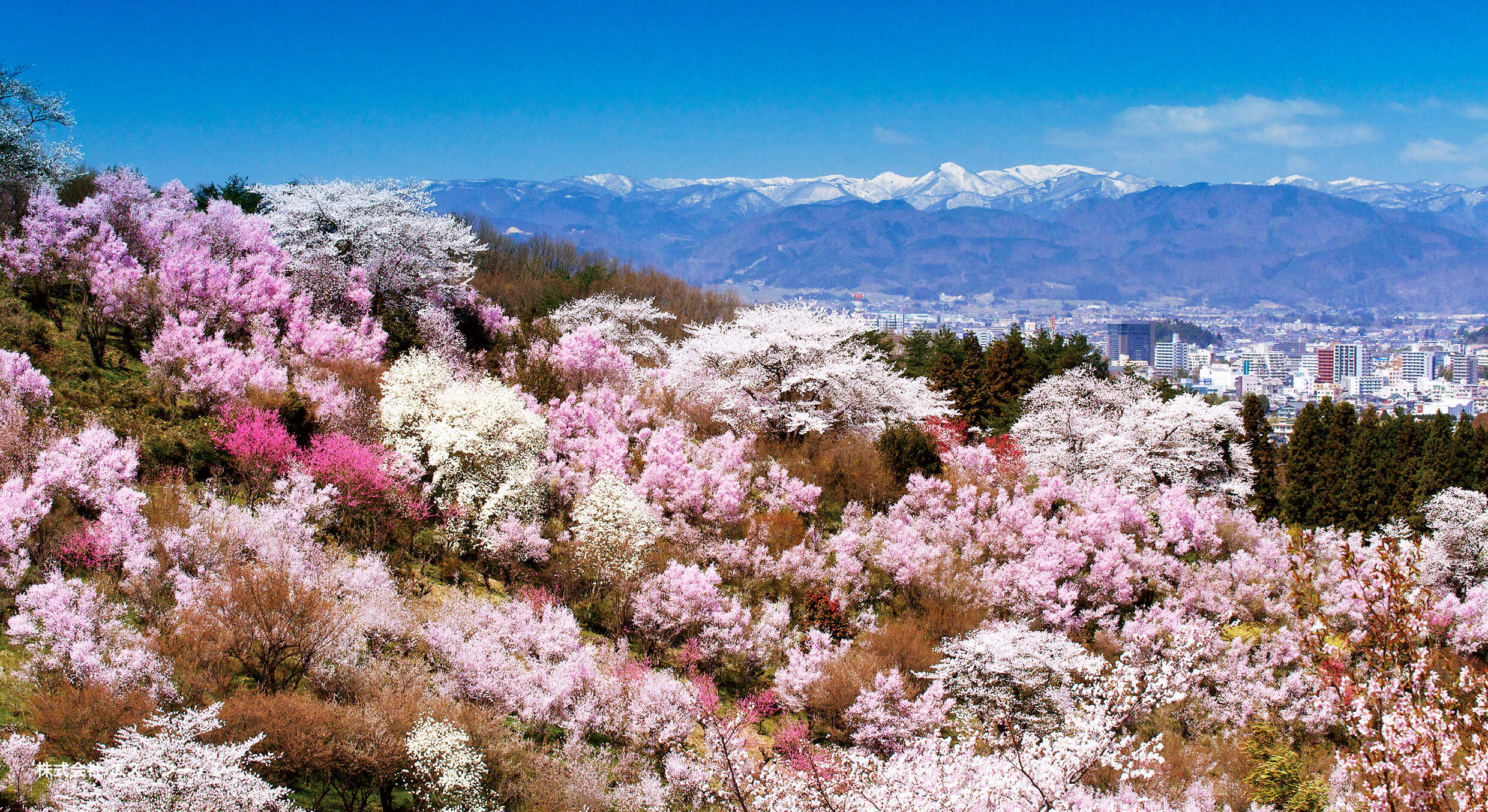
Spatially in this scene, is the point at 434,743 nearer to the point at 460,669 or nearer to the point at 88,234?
the point at 460,669

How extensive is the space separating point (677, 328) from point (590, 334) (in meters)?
21.9

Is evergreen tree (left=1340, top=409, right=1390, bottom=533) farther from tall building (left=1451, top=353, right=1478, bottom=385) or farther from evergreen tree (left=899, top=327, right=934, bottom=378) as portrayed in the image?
→ tall building (left=1451, top=353, right=1478, bottom=385)

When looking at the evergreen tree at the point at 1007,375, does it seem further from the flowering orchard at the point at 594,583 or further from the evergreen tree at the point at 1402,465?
the evergreen tree at the point at 1402,465

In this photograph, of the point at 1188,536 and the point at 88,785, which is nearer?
the point at 88,785

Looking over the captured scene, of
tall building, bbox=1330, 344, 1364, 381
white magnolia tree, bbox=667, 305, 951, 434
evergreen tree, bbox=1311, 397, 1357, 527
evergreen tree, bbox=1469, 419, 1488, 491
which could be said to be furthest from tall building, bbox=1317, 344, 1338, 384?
white magnolia tree, bbox=667, 305, 951, 434

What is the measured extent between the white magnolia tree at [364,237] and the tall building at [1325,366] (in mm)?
196789

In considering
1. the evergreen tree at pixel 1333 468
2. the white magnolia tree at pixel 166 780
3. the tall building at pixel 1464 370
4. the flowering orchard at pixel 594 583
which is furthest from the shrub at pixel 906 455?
the tall building at pixel 1464 370

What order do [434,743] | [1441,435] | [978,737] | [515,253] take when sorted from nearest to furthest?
1. [434,743]
2. [978,737]
3. [1441,435]
4. [515,253]

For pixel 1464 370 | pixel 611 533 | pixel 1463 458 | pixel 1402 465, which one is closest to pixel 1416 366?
pixel 1464 370

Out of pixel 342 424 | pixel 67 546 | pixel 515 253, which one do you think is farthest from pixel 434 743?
pixel 515 253

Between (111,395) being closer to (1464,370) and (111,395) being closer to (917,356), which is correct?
(917,356)

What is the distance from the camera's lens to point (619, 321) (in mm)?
31578

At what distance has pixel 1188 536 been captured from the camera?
16.8m

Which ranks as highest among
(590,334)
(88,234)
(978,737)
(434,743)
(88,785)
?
(88,234)
